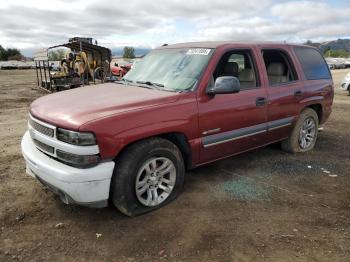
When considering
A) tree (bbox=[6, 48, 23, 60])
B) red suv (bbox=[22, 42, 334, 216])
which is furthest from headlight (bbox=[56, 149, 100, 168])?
tree (bbox=[6, 48, 23, 60])

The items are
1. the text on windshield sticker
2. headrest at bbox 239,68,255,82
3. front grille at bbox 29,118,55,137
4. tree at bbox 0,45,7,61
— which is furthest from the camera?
tree at bbox 0,45,7,61

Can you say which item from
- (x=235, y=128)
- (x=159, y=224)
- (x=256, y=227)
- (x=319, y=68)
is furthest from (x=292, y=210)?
(x=319, y=68)

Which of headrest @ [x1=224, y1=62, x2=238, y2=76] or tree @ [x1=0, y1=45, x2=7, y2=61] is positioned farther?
tree @ [x1=0, y1=45, x2=7, y2=61]

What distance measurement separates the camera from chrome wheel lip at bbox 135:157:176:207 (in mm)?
3713

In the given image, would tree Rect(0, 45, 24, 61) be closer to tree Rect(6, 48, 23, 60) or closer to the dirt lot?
tree Rect(6, 48, 23, 60)

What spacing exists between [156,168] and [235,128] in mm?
1290

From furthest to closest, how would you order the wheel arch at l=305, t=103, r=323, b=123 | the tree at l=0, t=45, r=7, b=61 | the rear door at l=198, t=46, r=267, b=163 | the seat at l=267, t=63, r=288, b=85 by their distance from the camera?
the tree at l=0, t=45, r=7, b=61
the wheel arch at l=305, t=103, r=323, b=123
the seat at l=267, t=63, r=288, b=85
the rear door at l=198, t=46, r=267, b=163

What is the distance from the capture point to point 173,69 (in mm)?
4516

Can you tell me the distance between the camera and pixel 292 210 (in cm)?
394

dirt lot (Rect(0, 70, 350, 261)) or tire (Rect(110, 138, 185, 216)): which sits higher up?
tire (Rect(110, 138, 185, 216))

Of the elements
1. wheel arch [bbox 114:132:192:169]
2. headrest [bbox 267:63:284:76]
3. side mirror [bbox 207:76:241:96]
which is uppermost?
headrest [bbox 267:63:284:76]

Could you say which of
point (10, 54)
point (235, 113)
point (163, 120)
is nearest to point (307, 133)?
point (235, 113)

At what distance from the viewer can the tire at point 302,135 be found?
5789 mm

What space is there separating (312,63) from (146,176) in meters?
3.81
